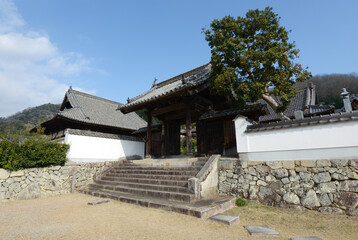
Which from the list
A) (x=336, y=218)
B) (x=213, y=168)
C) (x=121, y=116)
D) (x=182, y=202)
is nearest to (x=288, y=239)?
(x=336, y=218)

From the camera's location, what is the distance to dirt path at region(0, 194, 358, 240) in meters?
4.04

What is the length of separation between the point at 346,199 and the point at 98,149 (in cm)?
1179

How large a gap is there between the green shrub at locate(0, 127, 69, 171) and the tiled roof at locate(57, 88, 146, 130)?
3564 mm

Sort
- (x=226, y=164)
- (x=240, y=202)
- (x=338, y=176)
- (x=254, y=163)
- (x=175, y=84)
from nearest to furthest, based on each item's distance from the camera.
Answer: (x=338, y=176)
(x=240, y=202)
(x=254, y=163)
(x=226, y=164)
(x=175, y=84)

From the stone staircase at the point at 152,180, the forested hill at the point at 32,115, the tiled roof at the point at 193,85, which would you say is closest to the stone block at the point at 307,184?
the stone staircase at the point at 152,180

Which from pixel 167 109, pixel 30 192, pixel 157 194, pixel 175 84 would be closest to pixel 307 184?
pixel 157 194

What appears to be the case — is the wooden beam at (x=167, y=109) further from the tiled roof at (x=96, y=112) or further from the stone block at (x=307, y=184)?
the stone block at (x=307, y=184)

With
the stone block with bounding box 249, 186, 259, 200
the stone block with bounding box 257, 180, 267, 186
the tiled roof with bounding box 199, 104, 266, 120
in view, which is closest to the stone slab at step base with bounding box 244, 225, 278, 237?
the stone block with bounding box 249, 186, 259, 200

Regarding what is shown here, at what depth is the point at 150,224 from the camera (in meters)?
4.61

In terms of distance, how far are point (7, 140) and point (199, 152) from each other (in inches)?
371

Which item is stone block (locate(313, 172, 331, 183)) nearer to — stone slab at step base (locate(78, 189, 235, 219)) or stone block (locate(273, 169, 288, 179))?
stone block (locate(273, 169, 288, 179))

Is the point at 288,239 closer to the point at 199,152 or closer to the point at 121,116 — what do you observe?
the point at 199,152

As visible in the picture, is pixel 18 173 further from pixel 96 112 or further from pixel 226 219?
pixel 226 219

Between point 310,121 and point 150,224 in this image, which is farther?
point 310,121
